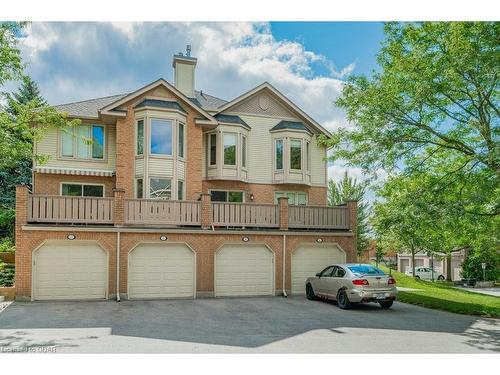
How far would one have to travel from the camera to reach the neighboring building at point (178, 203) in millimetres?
17609

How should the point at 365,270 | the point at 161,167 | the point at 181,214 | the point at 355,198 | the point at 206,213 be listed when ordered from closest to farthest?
the point at 365,270, the point at 181,214, the point at 206,213, the point at 161,167, the point at 355,198

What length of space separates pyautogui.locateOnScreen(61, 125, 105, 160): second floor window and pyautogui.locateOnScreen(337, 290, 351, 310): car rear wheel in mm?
13201

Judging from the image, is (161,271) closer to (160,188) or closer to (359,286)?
(160,188)

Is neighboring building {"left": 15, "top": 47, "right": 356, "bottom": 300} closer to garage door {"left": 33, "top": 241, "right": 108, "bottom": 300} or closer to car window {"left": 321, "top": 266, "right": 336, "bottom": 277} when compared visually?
garage door {"left": 33, "top": 241, "right": 108, "bottom": 300}

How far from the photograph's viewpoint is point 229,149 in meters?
23.8

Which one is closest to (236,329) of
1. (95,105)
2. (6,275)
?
(6,275)

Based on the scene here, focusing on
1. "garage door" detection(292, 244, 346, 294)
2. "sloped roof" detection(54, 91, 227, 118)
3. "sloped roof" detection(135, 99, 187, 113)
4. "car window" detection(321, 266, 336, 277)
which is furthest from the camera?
"sloped roof" detection(54, 91, 227, 118)

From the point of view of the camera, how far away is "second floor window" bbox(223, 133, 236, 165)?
935 inches

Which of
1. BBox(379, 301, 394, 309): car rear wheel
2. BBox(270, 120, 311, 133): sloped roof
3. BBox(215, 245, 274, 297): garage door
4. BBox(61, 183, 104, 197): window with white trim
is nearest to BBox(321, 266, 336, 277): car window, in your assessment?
BBox(379, 301, 394, 309): car rear wheel

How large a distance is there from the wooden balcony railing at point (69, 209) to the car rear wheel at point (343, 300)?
9.18m

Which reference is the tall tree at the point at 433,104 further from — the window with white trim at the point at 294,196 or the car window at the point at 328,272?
the window with white trim at the point at 294,196

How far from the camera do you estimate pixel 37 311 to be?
14406 mm

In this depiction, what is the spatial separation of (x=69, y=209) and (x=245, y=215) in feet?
23.5

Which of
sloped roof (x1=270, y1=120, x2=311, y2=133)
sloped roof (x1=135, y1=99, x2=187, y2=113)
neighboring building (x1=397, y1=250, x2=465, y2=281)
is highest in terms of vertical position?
sloped roof (x1=135, y1=99, x2=187, y2=113)
